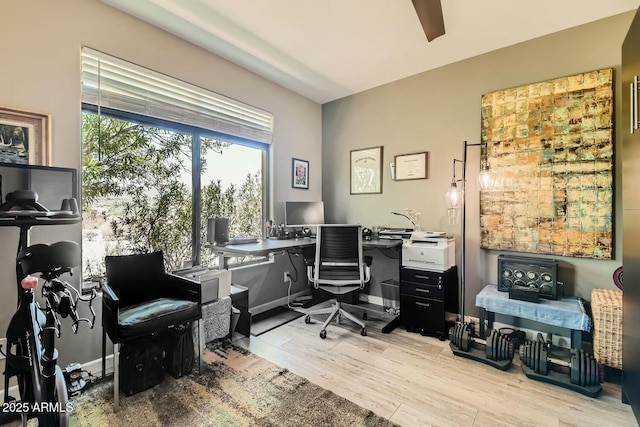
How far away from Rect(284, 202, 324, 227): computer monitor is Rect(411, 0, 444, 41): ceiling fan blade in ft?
7.19

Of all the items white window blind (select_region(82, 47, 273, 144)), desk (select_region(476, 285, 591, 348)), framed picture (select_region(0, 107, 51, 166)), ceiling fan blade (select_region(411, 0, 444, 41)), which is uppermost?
ceiling fan blade (select_region(411, 0, 444, 41))

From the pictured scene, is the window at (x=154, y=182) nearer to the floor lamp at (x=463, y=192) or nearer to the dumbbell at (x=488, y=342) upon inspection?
the floor lamp at (x=463, y=192)

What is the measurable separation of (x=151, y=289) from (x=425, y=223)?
9.29ft

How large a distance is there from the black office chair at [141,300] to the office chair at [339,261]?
1164 mm

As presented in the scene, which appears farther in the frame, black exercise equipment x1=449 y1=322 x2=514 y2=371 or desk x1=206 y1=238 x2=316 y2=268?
desk x1=206 y1=238 x2=316 y2=268

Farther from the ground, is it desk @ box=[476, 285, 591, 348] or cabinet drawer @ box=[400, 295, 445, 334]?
desk @ box=[476, 285, 591, 348]

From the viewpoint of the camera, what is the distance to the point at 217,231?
2859mm

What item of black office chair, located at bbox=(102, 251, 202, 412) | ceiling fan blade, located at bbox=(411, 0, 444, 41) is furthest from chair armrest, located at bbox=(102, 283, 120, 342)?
ceiling fan blade, located at bbox=(411, 0, 444, 41)

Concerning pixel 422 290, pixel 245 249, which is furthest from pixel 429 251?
pixel 245 249

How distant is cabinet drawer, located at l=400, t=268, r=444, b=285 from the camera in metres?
2.83

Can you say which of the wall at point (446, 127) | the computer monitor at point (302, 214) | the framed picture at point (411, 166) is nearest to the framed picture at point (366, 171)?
the wall at point (446, 127)

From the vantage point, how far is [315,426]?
169 cm

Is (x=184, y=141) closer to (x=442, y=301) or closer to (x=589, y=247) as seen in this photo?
(x=442, y=301)

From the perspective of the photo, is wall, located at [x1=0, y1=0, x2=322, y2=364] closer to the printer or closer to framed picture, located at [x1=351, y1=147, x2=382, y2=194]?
framed picture, located at [x1=351, y1=147, x2=382, y2=194]
